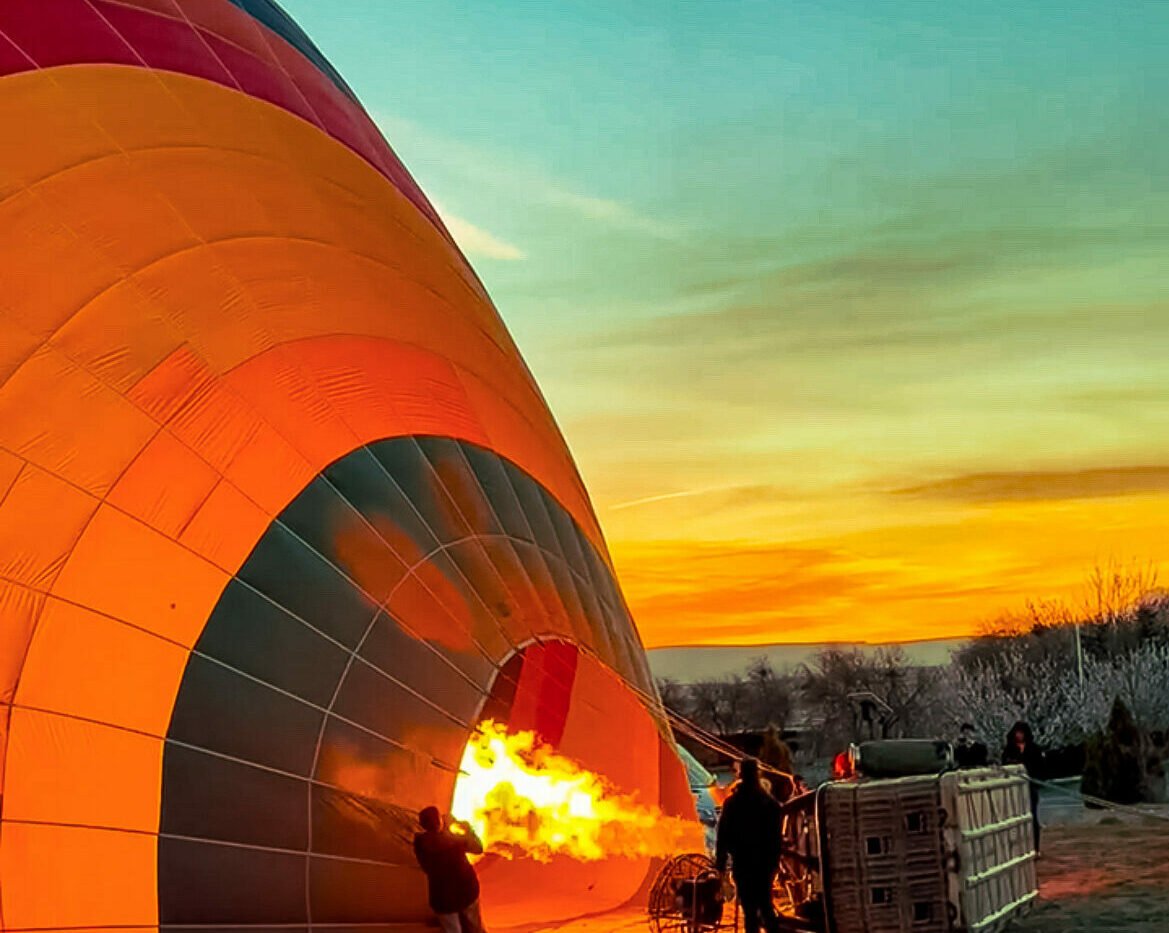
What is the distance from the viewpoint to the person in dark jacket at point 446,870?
5.68 meters

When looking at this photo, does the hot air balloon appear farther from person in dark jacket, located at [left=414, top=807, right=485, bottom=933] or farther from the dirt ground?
the dirt ground

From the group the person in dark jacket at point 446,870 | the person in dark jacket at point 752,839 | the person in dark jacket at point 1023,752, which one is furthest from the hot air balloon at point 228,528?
the person in dark jacket at point 1023,752

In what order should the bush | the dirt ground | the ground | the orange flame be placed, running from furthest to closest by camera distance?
the bush → the dirt ground → the ground → the orange flame

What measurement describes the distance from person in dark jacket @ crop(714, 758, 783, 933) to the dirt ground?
81.9 inches

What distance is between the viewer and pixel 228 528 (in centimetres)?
554

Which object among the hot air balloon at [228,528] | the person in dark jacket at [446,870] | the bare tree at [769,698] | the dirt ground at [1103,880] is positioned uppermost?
the bare tree at [769,698]

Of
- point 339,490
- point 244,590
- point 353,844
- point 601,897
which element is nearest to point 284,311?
point 339,490

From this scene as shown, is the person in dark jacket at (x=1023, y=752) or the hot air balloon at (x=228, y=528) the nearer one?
the hot air balloon at (x=228, y=528)

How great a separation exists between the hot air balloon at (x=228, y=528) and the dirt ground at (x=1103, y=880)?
10.8ft

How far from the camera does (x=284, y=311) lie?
20.0ft

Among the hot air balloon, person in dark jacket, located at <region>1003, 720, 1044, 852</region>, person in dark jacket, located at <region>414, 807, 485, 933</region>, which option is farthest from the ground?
the hot air balloon

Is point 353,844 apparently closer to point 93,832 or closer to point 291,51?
point 93,832

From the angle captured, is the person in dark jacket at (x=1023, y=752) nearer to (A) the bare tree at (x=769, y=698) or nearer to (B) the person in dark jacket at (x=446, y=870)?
(B) the person in dark jacket at (x=446, y=870)

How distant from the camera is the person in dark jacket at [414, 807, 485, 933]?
5.68m
